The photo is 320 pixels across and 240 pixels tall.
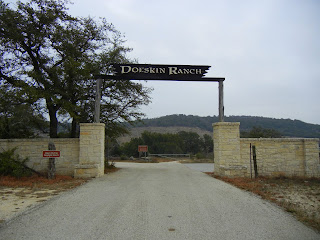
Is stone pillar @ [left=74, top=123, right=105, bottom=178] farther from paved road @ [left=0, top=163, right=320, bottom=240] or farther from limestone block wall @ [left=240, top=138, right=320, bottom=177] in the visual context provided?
limestone block wall @ [left=240, top=138, right=320, bottom=177]

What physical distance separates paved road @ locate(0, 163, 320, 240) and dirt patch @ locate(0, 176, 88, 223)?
1.51ft

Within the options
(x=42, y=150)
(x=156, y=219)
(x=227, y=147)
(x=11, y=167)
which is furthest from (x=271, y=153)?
(x=11, y=167)

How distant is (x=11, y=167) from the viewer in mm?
11984

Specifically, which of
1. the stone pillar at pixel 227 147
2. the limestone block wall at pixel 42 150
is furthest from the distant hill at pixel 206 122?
the limestone block wall at pixel 42 150

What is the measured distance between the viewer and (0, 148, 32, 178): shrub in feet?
38.7

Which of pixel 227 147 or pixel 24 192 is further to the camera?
pixel 227 147

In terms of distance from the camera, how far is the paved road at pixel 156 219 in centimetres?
482

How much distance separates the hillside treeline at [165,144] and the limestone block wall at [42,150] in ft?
106

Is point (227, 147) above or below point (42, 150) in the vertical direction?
above

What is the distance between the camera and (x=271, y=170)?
13477 mm

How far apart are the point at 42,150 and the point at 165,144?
38.4 metres

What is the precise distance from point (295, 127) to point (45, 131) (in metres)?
66.6

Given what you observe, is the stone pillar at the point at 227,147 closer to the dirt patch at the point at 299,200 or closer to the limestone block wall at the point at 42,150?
the dirt patch at the point at 299,200

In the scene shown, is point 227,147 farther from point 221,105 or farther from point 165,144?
point 165,144
